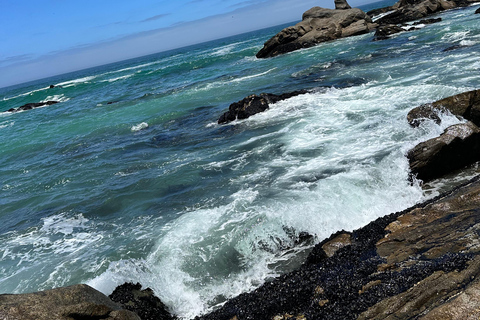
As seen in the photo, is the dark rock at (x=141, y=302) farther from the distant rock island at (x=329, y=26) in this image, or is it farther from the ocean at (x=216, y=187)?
the distant rock island at (x=329, y=26)

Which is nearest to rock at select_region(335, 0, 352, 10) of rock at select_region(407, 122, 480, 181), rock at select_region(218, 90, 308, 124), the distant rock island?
the distant rock island

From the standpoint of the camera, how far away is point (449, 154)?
7.94 metres

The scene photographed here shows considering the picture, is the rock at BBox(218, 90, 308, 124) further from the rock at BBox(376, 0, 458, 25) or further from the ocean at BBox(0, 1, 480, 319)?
the rock at BBox(376, 0, 458, 25)

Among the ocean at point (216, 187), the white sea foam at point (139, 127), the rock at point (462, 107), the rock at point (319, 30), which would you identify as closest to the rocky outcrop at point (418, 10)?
the rock at point (319, 30)

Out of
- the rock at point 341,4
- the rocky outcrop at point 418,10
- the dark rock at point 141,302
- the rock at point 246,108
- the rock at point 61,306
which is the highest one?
the rock at point 341,4

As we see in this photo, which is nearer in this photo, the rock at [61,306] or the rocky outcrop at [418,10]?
the rock at [61,306]

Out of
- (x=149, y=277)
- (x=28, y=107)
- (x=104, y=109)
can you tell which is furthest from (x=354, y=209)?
(x=28, y=107)

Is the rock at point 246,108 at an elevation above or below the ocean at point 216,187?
above

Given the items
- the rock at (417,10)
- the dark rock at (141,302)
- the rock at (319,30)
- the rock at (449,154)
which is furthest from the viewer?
the rock at (417,10)

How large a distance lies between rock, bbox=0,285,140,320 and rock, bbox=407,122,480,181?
649 cm

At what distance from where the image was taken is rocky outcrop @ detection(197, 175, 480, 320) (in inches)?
137

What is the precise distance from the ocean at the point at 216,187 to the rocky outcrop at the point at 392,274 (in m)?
0.78

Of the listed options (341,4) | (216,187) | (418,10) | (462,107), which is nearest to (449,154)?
(462,107)

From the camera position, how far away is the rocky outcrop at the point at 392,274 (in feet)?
11.4
